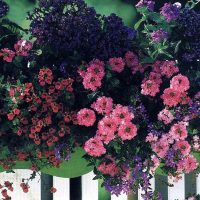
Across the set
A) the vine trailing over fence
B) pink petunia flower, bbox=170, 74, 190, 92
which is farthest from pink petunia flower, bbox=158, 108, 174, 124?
pink petunia flower, bbox=170, 74, 190, 92

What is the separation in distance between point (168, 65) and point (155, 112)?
25 cm

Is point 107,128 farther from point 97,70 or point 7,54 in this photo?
point 7,54

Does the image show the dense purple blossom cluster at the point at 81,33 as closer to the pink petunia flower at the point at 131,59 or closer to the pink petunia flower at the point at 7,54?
the pink petunia flower at the point at 131,59

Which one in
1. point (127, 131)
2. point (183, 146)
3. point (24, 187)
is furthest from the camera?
point (24, 187)

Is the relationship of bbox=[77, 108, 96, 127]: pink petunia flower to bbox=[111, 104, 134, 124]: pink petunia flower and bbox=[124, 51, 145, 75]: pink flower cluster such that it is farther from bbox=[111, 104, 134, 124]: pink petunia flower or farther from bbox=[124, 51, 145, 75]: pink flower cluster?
bbox=[124, 51, 145, 75]: pink flower cluster

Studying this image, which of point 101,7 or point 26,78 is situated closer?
point 26,78

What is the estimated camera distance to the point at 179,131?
9.02 ft

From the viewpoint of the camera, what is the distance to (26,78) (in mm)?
2896

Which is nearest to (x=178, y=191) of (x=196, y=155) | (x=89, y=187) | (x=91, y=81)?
(x=196, y=155)

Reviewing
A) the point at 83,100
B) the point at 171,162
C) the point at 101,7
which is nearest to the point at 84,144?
the point at 83,100

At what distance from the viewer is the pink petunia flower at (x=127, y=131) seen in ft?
8.74

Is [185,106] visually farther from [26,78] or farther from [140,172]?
[26,78]

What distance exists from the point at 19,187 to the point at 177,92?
1126 millimetres

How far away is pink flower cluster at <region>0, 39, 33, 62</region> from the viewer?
285cm
